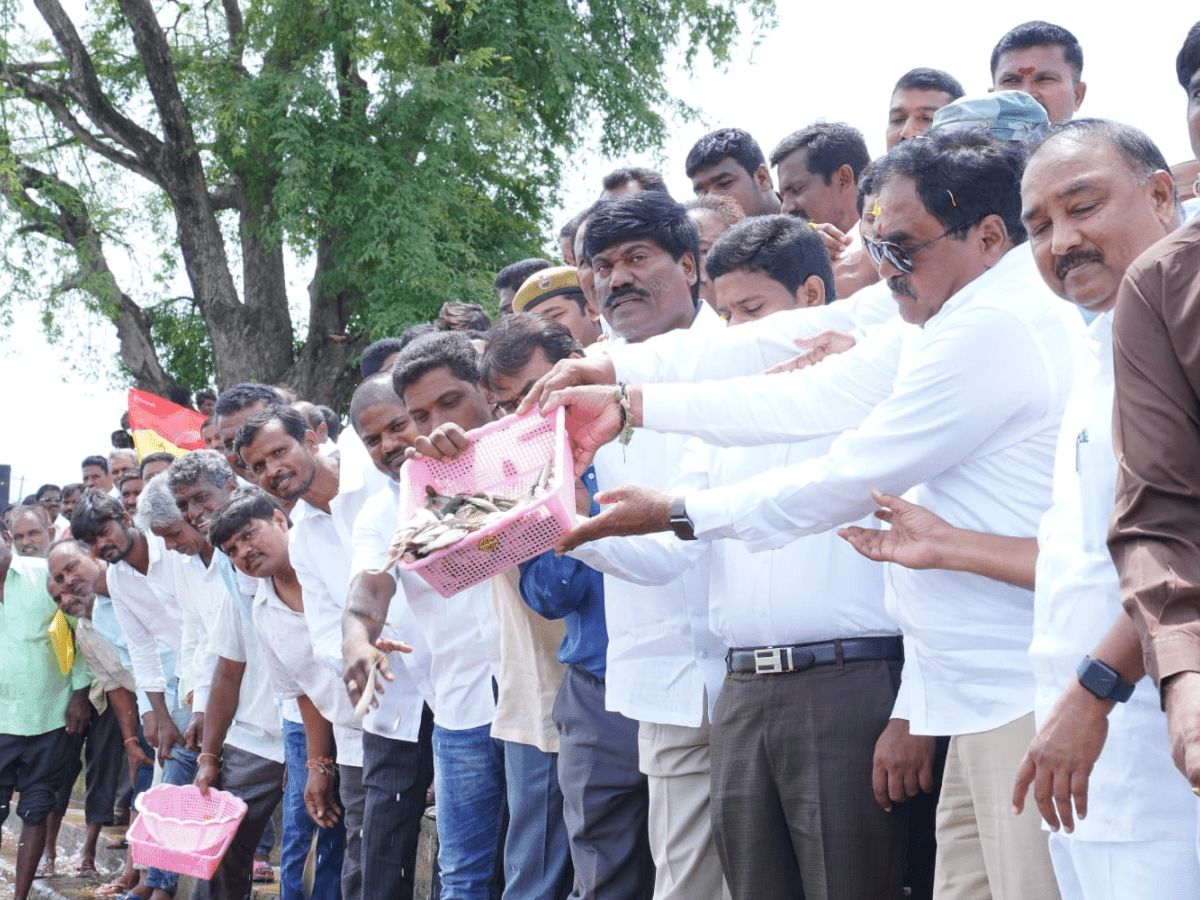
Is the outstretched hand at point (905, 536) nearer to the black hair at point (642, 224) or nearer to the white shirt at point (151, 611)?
the black hair at point (642, 224)

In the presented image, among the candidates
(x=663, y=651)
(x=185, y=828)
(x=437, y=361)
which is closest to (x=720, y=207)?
(x=437, y=361)

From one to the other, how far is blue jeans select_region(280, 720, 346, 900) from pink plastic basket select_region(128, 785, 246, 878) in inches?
9.7

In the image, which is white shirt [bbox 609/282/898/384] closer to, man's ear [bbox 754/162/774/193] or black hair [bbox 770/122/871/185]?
black hair [bbox 770/122/871/185]

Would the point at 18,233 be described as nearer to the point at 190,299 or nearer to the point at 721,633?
the point at 190,299

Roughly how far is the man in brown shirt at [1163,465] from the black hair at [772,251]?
77.4 inches

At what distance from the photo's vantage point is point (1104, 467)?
2219 mm

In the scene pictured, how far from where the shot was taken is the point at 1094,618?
7.20ft

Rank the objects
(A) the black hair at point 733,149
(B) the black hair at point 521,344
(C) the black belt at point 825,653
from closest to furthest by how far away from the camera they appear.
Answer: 1. (C) the black belt at point 825,653
2. (B) the black hair at point 521,344
3. (A) the black hair at point 733,149

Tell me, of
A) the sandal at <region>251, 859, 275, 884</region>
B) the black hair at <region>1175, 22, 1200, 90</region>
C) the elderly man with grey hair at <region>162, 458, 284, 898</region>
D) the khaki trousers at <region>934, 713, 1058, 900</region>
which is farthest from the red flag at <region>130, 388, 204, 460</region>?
the black hair at <region>1175, 22, 1200, 90</region>

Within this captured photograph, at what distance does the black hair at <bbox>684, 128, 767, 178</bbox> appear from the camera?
576cm

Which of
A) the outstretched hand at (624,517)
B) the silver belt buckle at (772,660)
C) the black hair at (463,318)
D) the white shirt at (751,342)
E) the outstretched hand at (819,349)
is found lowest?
the silver belt buckle at (772,660)

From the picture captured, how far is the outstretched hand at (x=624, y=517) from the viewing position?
308cm

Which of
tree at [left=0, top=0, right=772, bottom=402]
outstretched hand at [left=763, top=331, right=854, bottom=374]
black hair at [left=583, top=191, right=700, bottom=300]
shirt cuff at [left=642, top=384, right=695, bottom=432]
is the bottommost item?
shirt cuff at [left=642, top=384, right=695, bottom=432]

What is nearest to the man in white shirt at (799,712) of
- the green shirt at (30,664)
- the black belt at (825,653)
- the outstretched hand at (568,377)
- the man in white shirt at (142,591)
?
the black belt at (825,653)
